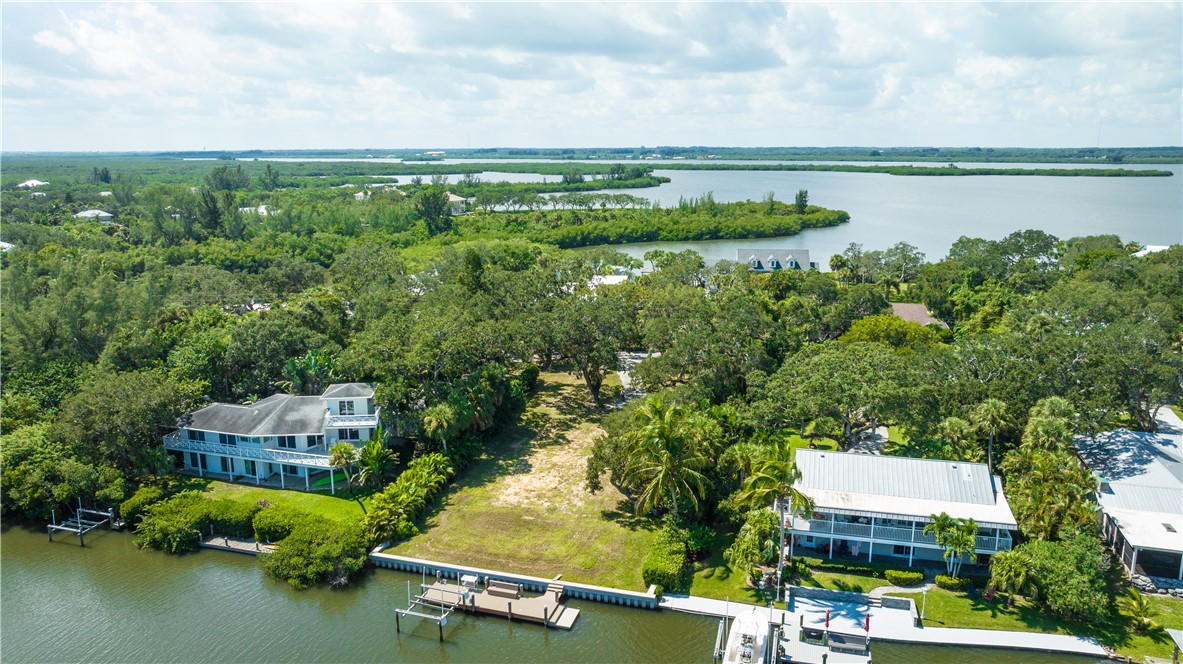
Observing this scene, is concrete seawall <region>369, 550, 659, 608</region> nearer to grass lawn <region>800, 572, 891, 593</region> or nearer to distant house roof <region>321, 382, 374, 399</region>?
grass lawn <region>800, 572, 891, 593</region>

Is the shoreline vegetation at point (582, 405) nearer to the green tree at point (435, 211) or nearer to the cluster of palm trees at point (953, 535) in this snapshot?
the cluster of palm trees at point (953, 535)

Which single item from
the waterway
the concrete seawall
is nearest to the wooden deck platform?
the waterway

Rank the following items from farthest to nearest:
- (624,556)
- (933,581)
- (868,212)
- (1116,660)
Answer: (868,212)
(624,556)
(933,581)
(1116,660)

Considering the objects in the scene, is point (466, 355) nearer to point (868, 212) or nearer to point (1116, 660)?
point (1116, 660)

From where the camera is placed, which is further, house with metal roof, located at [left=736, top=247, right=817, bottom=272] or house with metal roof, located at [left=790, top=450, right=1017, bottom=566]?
house with metal roof, located at [left=736, top=247, right=817, bottom=272]

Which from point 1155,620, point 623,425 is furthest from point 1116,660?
point 623,425

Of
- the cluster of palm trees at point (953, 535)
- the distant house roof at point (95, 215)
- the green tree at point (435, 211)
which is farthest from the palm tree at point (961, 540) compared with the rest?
the distant house roof at point (95, 215)
